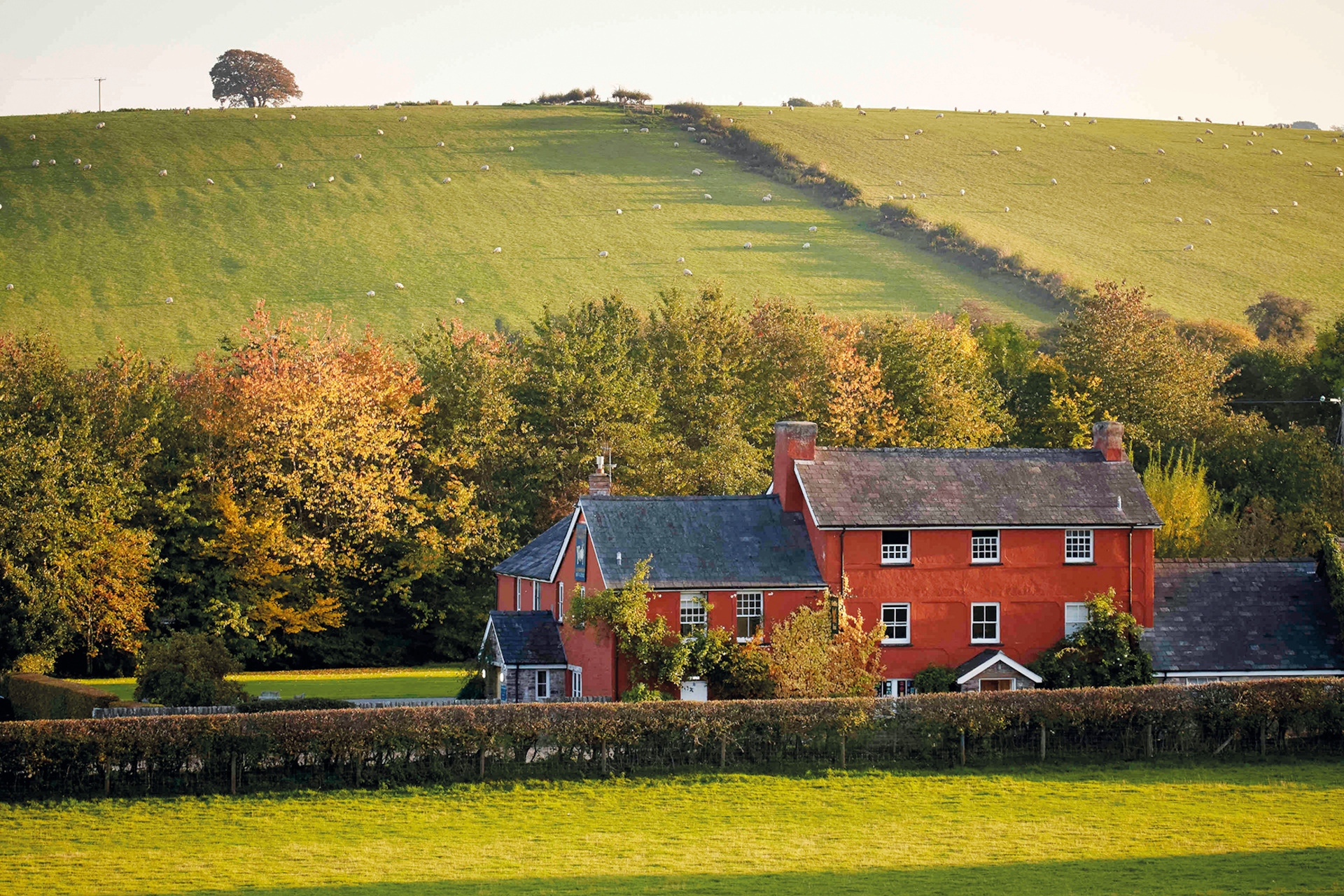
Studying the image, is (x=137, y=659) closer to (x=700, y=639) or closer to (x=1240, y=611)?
(x=700, y=639)

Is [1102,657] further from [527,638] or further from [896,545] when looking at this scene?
[527,638]

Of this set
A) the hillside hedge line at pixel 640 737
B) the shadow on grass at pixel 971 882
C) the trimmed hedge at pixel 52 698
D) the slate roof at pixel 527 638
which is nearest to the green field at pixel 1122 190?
the slate roof at pixel 527 638

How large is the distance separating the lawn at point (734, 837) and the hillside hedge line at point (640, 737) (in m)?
0.91

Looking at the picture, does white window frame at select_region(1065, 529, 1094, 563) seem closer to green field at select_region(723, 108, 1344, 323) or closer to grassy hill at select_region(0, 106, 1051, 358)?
grassy hill at select_region(0, 106, 1051, 358)

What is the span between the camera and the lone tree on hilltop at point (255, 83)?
159m

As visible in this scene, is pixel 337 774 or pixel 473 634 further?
pixel 473 634

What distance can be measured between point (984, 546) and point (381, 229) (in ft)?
244

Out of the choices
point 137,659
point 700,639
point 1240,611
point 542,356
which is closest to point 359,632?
point 137,659

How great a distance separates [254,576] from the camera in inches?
2606

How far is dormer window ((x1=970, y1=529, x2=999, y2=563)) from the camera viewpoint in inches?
1934

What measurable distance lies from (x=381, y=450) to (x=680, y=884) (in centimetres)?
4425

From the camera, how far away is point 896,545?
48625 millimetres

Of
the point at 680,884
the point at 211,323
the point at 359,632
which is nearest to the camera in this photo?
the point at 680,884

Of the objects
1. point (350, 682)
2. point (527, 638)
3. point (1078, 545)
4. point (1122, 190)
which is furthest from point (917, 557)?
point (1122, 190)
